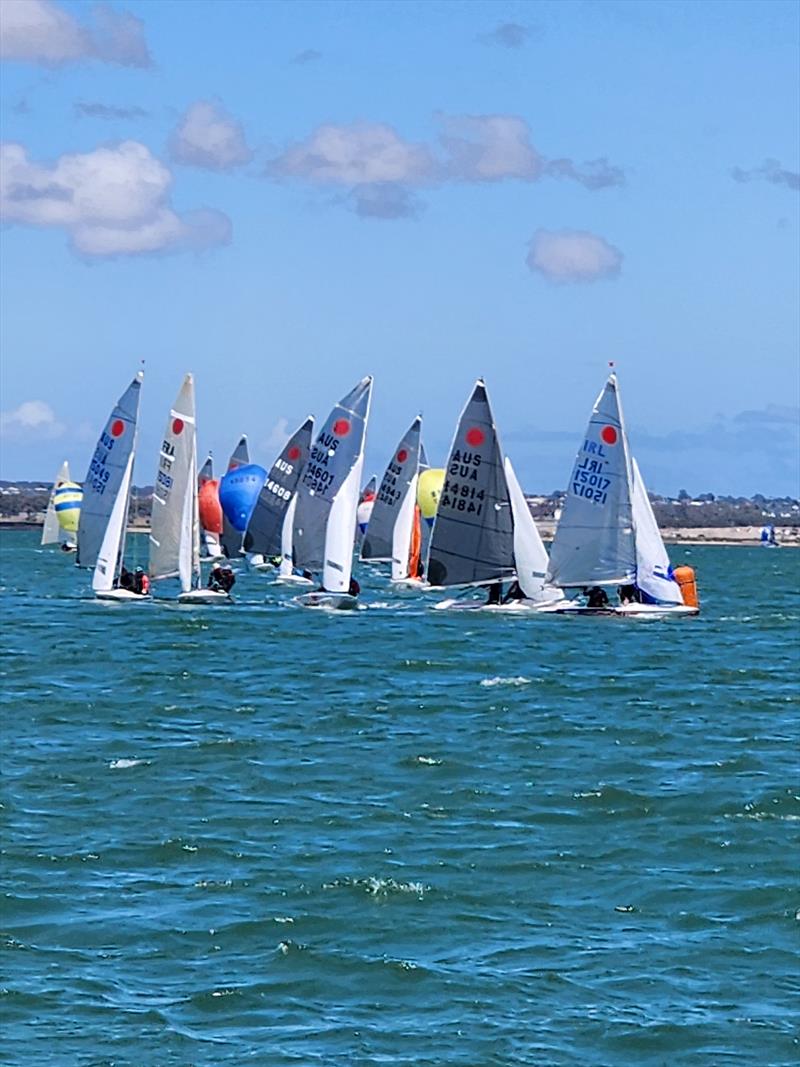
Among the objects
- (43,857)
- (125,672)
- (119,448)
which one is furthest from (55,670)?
(43,857)

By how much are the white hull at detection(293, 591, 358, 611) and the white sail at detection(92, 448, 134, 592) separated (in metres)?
4.99

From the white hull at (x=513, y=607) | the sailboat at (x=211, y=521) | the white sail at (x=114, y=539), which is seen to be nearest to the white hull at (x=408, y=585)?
the white hull at (x=513, y=607)

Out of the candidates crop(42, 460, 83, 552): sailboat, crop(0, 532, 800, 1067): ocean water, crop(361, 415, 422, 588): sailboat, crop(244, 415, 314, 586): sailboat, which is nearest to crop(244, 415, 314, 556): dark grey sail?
crop(244, 415, 314, 586): sailboat

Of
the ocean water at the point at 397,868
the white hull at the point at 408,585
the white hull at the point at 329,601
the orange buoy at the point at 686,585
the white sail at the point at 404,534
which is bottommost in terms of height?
the ocean water at the point at 397,868

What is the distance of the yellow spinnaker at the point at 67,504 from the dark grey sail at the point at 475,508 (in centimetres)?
6456

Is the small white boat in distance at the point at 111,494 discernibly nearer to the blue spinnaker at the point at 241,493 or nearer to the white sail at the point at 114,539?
the white sail at the point at 114,539

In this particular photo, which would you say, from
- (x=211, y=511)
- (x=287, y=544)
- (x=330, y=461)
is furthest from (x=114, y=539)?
(x=211, y=511)

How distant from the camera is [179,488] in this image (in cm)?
5056

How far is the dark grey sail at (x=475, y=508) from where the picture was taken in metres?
50.0

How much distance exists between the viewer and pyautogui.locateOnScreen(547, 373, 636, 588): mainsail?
48.4m

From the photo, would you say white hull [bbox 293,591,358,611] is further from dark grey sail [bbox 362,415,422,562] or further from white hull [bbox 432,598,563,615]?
dark grey sail [bbox 362,415,422,562]

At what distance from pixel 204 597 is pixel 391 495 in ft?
51.3

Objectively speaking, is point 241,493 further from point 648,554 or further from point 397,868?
point 397,868


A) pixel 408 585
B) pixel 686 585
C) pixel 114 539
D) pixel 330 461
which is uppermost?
pixel 330 461
